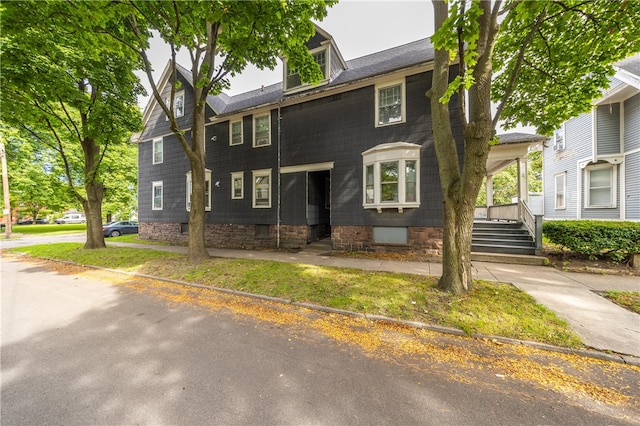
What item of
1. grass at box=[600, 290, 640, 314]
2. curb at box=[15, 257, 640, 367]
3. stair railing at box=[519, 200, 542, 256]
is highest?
stair railing at box=[519, 200, 542, 256]

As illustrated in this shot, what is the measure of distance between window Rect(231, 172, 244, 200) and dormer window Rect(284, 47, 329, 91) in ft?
16.8

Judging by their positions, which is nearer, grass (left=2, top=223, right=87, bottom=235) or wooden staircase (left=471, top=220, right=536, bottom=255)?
wooden staircase (left=471, top=220, right=536, bottom=255)

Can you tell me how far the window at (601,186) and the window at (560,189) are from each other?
1790 mm

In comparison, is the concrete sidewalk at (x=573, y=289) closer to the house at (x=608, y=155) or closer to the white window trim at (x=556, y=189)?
the house at (x=608, y=155)

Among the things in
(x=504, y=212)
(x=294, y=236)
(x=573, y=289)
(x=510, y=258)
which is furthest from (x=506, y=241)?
(x=294, y=236)

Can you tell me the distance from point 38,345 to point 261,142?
1050 centimetres

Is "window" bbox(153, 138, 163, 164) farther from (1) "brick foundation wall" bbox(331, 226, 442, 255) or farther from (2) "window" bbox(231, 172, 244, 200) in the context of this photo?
(1) "brick foundation wall" bbox(331, 226, 442, 255)

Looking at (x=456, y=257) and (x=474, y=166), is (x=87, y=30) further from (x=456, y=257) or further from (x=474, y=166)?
(x=456, y=257)

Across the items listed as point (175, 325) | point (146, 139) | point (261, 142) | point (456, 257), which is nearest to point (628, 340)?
point (456, 257)

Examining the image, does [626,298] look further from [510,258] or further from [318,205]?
[318,205]

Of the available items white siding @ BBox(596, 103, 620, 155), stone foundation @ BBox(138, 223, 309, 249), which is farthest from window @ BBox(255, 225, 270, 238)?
white siding @ BBox(596, 103, 620, 155)

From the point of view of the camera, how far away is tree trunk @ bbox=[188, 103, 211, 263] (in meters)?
7.98

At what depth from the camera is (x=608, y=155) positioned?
1103 centimetres

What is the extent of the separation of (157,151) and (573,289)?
2034cm
